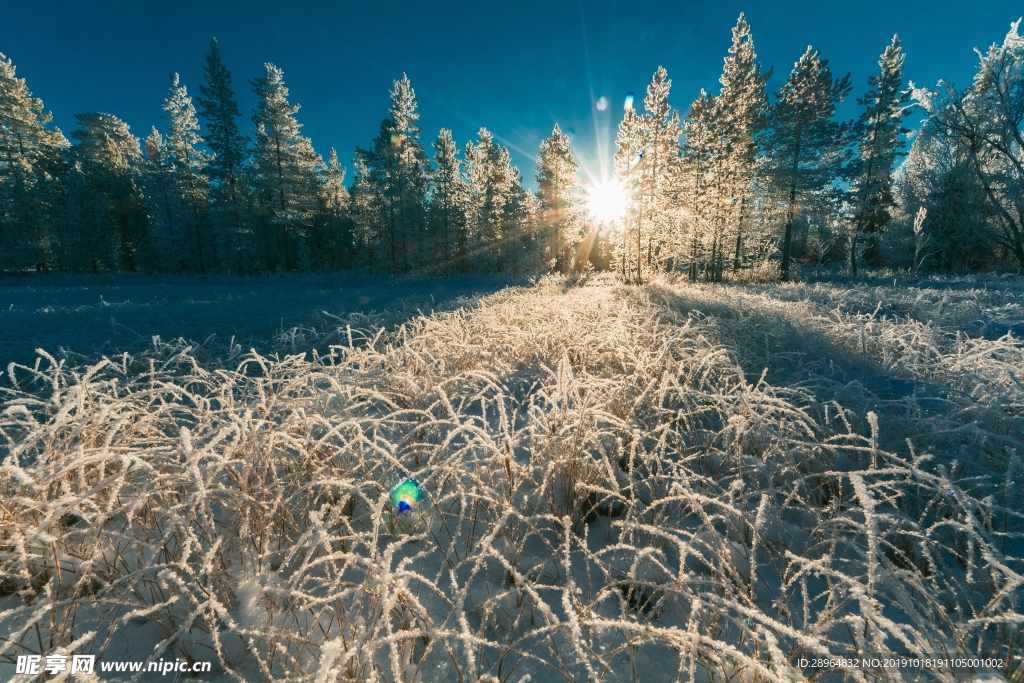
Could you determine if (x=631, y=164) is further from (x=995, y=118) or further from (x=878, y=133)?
(x=995, y=118)

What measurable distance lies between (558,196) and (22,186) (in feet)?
111

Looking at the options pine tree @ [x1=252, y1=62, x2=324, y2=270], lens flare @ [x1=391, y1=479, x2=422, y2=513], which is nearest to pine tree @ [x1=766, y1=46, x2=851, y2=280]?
lens flare @ [x1=391, y1=479, x2=422, y2=513]

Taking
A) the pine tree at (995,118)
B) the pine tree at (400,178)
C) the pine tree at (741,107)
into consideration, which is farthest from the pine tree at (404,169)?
the pine tree at (995,118)

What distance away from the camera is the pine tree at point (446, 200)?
25641mm

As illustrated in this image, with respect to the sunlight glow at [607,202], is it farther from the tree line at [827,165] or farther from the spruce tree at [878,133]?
the spruce tree at [878,133]

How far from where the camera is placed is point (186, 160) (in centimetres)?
2327

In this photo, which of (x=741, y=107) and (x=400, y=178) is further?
(x=400, y=178)

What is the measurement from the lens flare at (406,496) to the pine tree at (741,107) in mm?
23227

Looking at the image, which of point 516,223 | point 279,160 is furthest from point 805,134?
point 279,160

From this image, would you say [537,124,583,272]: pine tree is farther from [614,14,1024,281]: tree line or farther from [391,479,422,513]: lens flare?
[391,479,422,513]: lens flare

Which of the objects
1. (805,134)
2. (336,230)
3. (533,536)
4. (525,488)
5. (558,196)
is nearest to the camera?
(533,536)

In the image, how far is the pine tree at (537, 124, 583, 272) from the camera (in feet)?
95.6

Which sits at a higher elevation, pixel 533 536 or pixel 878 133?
pixel 878 133

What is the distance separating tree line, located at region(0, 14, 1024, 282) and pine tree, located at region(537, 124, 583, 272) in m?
0.21
